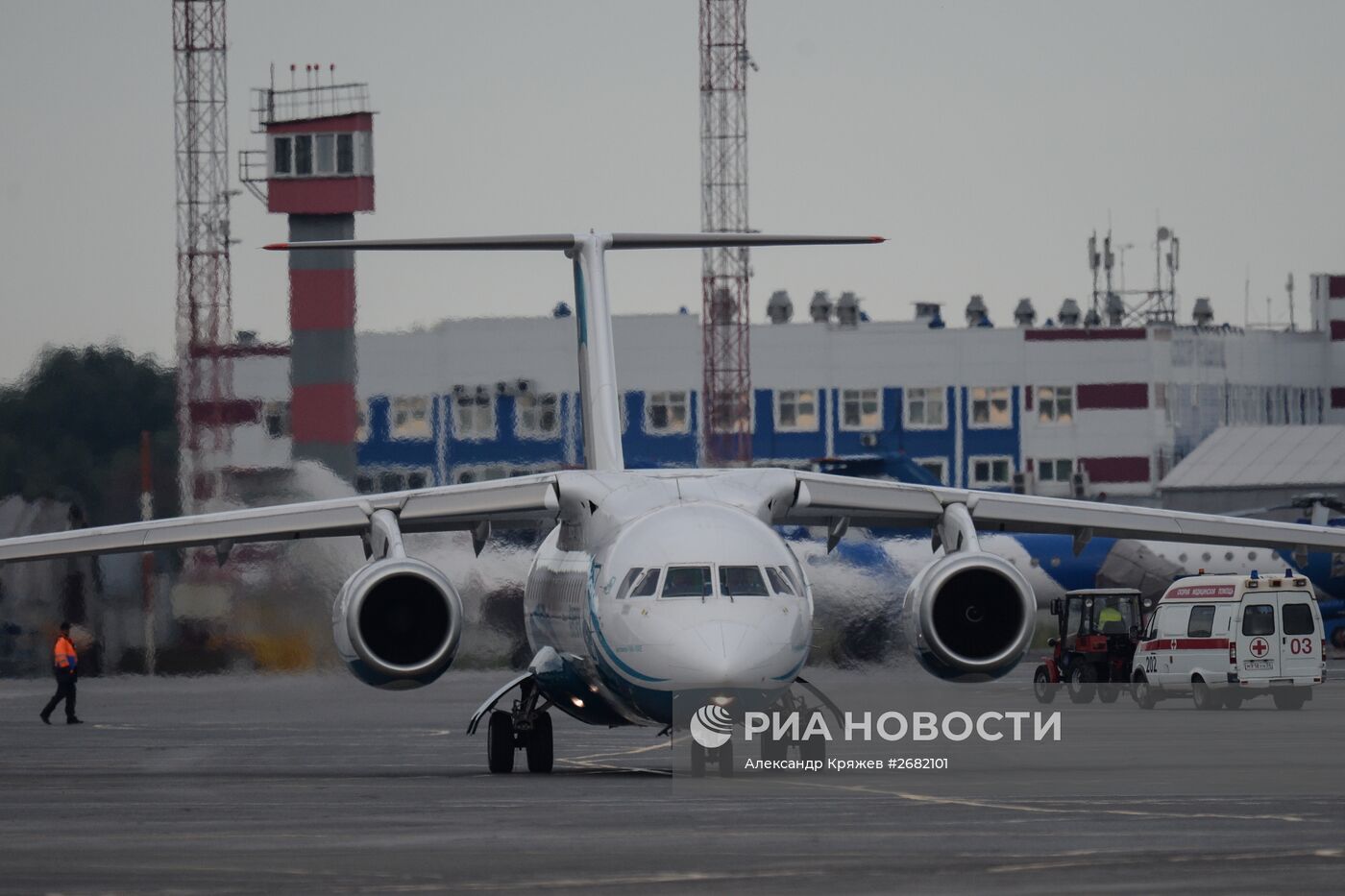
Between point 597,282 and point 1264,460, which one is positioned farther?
point 1264,460

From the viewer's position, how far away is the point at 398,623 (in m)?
22.4

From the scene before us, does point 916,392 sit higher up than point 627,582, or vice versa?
point 916,392

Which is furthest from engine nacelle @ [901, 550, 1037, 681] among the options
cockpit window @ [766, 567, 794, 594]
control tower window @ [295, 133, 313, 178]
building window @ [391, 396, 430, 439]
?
building window @ [391, 396, 430, 439]

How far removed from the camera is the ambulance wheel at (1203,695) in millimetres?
35469

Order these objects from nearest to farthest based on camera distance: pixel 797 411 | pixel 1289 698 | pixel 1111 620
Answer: pixel 1289 698
pixel 1111 620
pixel 797 411

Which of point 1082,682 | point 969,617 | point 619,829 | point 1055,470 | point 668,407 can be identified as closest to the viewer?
point 619,829

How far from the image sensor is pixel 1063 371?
296ft

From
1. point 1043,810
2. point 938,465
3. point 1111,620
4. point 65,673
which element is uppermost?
point 938,465

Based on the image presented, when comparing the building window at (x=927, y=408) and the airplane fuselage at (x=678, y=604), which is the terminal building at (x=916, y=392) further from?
the airplane fuselage at (x=678, y=604)

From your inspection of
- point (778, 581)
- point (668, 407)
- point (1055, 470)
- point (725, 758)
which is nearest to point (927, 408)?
point (1055, 470)

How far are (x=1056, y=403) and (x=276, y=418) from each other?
51.8 metres

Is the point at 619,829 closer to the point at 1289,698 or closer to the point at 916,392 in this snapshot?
the point at 1289,698

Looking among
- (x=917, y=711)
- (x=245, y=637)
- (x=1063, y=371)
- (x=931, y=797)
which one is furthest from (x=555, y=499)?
(x=1063, y=371)

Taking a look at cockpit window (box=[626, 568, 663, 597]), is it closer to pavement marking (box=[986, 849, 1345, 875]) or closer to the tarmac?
the tarmac
